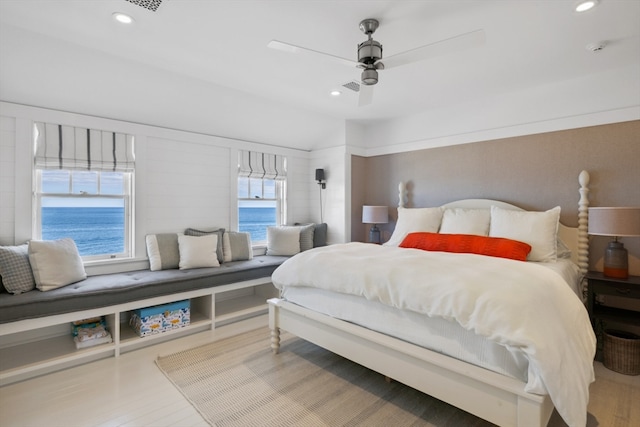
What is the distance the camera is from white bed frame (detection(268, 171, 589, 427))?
1.55m

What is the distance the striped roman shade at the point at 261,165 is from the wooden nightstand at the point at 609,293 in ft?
12.8

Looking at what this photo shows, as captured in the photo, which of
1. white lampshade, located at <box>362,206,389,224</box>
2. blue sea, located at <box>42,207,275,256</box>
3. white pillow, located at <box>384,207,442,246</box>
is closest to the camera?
blue sea, located at <box>42,207,275,256</box>

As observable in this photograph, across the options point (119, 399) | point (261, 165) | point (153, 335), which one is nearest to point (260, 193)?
point (261, 165)

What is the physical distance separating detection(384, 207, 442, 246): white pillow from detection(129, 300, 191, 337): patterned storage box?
2.35 metres

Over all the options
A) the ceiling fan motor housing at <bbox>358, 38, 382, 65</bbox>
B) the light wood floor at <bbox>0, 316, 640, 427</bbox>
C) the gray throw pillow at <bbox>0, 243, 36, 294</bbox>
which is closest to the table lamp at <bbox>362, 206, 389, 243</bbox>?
the ceiling fan motor housing at <bbox>358, 38, 382, 65</bbox>

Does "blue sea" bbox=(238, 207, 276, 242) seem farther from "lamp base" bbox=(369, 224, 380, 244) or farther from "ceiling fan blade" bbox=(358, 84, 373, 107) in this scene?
"ceiling fan blade" bbox=(358, 84, 373, 107)

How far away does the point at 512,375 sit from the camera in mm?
1604

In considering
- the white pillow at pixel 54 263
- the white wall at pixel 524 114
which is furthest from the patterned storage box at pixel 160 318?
the white wall at pixel 524 114

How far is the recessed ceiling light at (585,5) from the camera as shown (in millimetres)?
1988

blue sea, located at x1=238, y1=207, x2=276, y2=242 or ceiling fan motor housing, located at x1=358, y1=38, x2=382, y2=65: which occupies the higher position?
ceiling fan motor housing, located at x1=358, y1=38, x2=382, y2=65

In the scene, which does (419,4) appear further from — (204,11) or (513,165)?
(513,165)

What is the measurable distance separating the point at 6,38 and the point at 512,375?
400cm

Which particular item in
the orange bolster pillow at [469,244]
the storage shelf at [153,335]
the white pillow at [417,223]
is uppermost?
the white pillow at [417,223]

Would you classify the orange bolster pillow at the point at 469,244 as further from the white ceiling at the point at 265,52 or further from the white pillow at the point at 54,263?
the white pillow at the point at 54,263
